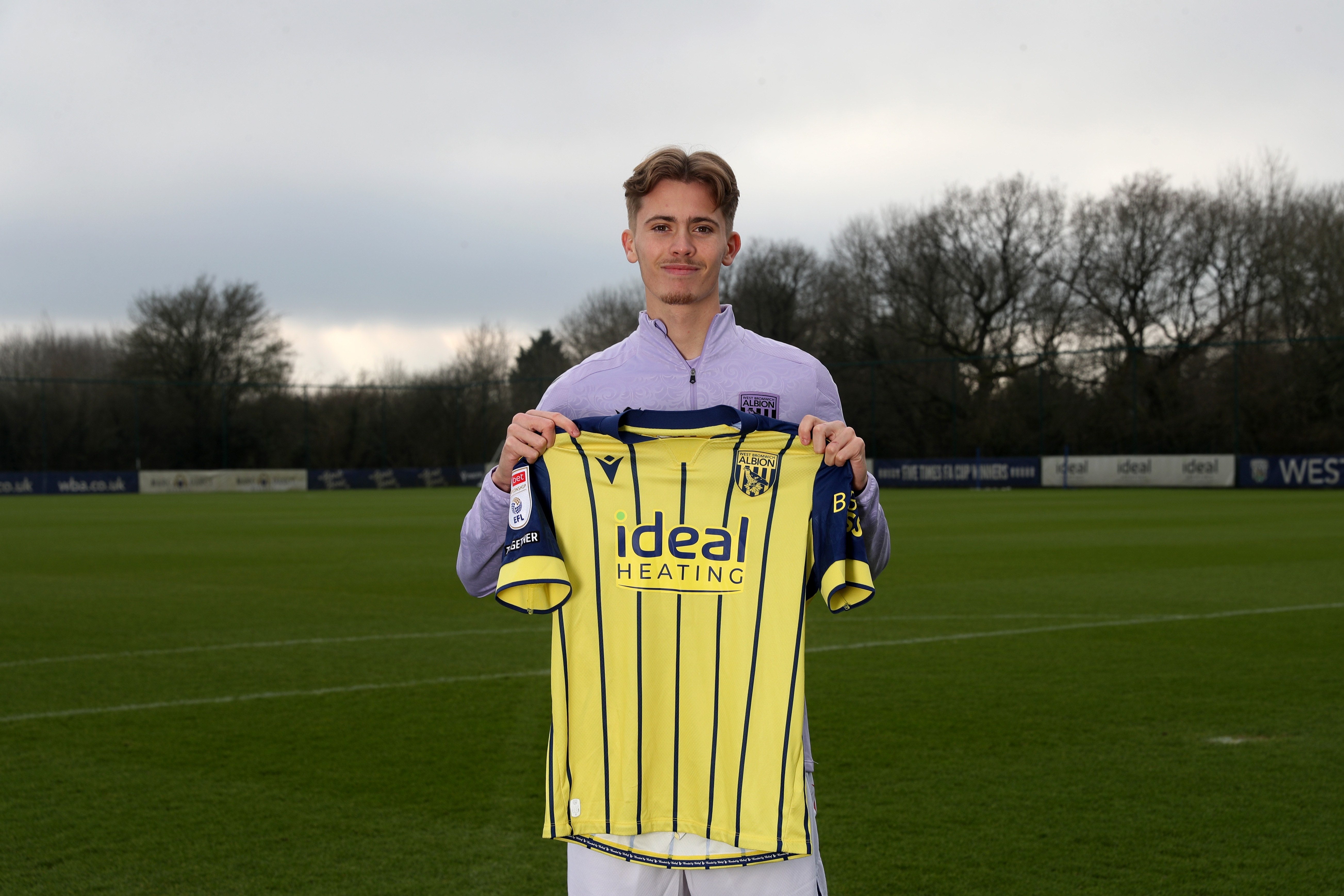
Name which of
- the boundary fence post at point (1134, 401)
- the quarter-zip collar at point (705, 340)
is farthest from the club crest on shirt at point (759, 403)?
the boundary fence post at point (1134, 401)

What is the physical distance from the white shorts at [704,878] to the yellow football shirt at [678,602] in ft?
0.10

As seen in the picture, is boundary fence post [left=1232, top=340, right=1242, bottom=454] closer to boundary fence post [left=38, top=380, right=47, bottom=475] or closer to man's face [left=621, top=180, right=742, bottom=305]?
man's face [left=621, top=180, right=742, bottom=305]

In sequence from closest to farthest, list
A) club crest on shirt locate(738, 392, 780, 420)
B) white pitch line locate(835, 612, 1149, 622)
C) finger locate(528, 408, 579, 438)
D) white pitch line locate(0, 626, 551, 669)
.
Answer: finger locate(528, 408, 579, 438), club crest on shirt locate(738, 392, 780, 420), white pitch line locate(0, 626, 551, 669), white pitch line locate(835, 612, 1149, 622)

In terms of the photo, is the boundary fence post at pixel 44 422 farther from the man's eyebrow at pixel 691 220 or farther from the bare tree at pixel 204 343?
the man's eyebrow at pixel 691 220

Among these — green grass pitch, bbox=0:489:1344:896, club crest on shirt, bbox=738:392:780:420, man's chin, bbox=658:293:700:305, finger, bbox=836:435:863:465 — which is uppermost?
man's chin, bbox=658:293:700:305

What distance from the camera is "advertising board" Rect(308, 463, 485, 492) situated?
150ft

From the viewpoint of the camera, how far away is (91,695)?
6.88 m

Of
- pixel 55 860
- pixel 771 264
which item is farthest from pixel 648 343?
pixel 771 264

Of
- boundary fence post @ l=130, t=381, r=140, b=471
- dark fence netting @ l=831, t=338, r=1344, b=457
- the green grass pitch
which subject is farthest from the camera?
boundary fence post @ l=130, t=381, r=140, b=471

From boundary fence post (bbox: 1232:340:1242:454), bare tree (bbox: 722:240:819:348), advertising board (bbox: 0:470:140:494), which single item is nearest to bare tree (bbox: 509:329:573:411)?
bare tree (bbox: 722:240:819:348)

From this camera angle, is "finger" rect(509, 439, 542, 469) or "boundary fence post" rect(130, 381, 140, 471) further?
"boundary fence post" rect(130, 381, 140, 471)

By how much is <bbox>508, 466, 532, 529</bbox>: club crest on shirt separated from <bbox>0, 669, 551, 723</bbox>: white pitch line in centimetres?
442

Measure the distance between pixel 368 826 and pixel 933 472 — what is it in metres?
37.6

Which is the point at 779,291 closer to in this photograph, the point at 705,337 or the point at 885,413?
the point at 885,413
